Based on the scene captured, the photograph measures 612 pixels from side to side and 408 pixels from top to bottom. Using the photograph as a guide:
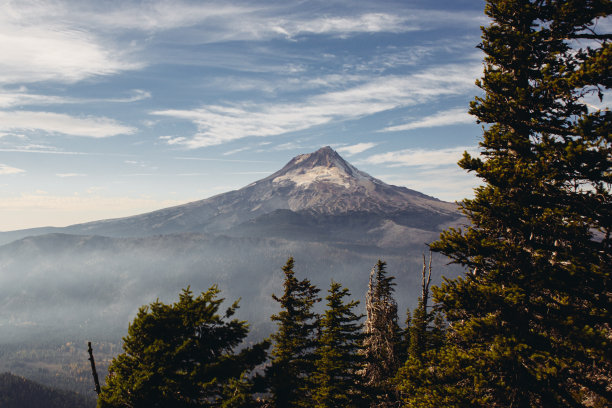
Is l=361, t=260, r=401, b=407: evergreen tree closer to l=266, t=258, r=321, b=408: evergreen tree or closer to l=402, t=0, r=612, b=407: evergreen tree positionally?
l=266, t=258, r=321, b=408: evergreen tree

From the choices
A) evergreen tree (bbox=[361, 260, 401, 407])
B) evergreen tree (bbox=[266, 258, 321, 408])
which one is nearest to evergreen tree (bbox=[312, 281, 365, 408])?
evergreen tree (bbox=[266, 258, 321, 408])

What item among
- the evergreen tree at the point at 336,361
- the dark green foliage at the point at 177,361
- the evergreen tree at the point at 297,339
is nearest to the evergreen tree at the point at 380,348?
the evergreen tree at the point at 336,361

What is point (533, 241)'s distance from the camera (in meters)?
9.22

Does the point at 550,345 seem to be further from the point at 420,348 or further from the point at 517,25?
the point at 420,348

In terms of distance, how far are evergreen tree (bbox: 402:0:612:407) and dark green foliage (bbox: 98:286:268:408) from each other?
5.58 meters

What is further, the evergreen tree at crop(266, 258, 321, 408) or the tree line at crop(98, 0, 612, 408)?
the evergreen tree at crop(266, 258, 321, 408)

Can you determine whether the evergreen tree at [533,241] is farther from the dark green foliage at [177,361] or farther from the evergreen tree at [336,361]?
the evergreen tree at [336,361]

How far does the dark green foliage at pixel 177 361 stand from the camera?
32.8 feet

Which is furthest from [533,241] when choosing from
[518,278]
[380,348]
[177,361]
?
[380,348]

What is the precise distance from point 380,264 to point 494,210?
22808 mm

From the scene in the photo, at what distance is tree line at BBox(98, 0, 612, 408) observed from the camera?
8117 millimetres

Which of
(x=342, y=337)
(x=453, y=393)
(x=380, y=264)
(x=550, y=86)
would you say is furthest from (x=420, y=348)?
(x=550, y=86)

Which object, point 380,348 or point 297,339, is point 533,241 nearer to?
point 297,339

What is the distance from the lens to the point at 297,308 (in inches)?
829
